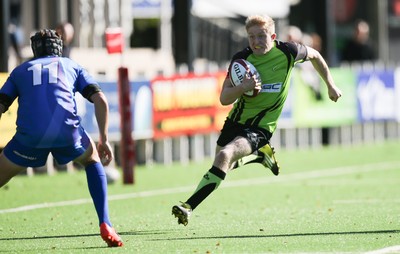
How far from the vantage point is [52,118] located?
9828 millimetres

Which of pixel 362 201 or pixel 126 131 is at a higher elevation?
pixel 126 131

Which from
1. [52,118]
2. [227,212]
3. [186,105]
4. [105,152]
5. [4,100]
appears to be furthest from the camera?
[186,105]

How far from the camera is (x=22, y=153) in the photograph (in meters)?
9.91

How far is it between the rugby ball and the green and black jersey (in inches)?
5.5

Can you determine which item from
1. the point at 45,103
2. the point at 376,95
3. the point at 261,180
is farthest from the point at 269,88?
the point at 376,95

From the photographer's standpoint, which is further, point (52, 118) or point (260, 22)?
point (260, 22)

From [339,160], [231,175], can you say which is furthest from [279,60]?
[339,160]

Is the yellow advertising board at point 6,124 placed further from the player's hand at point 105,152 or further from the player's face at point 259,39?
the player's hand at point 105,152

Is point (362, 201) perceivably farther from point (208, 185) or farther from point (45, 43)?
point (45, 43)

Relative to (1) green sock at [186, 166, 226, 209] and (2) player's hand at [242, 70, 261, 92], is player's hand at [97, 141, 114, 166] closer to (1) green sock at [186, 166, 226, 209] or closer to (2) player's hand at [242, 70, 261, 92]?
(1) green sock at [186, 166, 226, 209]

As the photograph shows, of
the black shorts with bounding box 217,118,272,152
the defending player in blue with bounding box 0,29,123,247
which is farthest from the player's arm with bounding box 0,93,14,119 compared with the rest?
the black shorts with bounding box 217,118,272,152

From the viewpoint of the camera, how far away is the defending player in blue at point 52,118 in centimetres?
983

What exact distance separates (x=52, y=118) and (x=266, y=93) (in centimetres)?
240

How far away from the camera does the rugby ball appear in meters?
11.1
